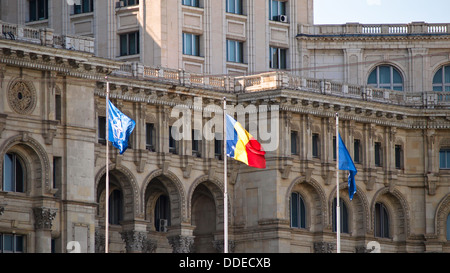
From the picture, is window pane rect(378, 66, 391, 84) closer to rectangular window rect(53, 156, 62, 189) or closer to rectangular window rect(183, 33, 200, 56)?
rectangular window rect(183, 33, 200, 56)

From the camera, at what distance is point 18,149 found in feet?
307

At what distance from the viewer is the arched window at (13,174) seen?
9269 cm

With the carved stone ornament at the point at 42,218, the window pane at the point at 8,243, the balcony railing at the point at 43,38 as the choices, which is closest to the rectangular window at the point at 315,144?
the balcony railing at the point at 43,38

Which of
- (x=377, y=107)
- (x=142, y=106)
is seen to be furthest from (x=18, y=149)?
(x=377, y=107)

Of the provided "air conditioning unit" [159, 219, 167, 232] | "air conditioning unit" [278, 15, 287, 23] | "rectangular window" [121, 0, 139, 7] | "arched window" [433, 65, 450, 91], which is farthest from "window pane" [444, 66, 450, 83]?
"air conditioning unit" [159, 219, 167, 232]

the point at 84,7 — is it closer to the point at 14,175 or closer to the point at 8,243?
the point at 14,175

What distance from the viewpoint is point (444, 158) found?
118 m

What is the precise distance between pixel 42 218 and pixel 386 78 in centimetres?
3799

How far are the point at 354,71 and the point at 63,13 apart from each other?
2156 cm

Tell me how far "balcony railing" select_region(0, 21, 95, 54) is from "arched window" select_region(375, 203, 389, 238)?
93.6 ft

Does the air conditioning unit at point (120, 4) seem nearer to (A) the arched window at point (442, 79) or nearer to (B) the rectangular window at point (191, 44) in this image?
(B) the rectangular window at point (191, 44)

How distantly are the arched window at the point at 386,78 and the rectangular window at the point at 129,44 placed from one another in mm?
18448

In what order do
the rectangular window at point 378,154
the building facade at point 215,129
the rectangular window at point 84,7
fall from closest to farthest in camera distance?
the building facade at point 215,129 < the rectangular window at point 84,7 < the rectangular window at point 378,154
